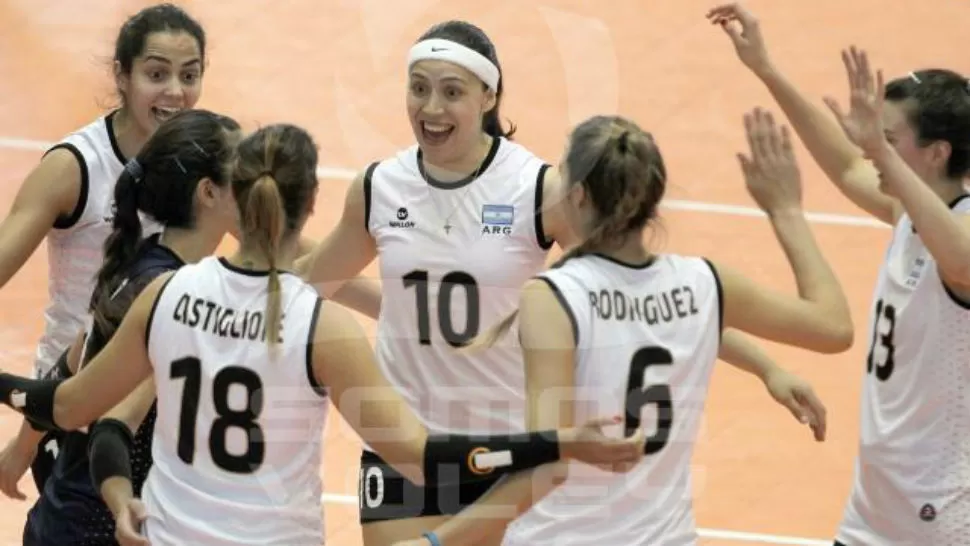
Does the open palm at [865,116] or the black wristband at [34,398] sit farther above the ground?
the open palm at [865,116]

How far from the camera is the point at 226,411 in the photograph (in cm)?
480

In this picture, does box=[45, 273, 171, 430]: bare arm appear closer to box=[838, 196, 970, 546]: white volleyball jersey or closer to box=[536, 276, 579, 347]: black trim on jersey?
box=[536, 276, 579, 347]: black trim on jersey

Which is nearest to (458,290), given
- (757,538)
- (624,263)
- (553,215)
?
(553,215)

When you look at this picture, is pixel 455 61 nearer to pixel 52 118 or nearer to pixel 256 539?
pixel 256 539

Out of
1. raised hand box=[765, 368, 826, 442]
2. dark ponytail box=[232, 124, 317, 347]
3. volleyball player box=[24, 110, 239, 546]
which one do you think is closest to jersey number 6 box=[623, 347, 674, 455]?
raised hand box=[765, 368, 826, 442]

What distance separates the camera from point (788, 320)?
4.96 m

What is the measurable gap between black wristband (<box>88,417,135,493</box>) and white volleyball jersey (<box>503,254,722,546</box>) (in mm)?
1179

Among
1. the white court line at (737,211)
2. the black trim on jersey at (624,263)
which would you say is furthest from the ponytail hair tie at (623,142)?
the white court line at (737,211)

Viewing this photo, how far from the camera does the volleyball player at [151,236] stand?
5343mm

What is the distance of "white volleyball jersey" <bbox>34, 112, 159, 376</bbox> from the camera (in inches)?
262

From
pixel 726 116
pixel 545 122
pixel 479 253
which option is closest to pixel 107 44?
pixel 545 122

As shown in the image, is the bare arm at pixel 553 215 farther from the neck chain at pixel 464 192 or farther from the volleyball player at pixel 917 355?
the volleyball player at pixel 917 355

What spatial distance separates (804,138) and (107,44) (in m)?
6.42

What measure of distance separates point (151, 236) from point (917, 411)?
2422 millimetres
